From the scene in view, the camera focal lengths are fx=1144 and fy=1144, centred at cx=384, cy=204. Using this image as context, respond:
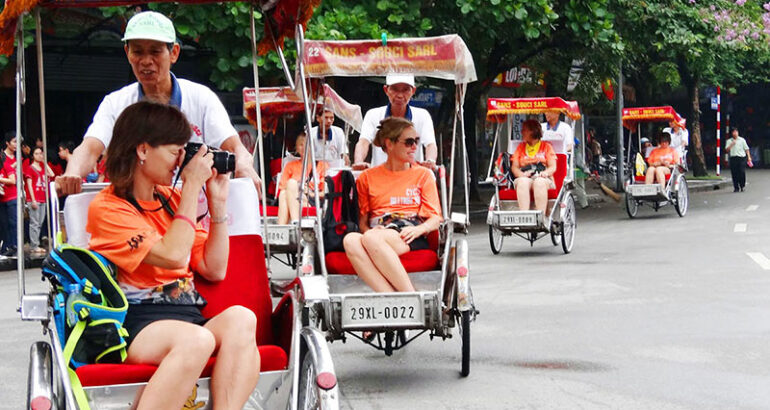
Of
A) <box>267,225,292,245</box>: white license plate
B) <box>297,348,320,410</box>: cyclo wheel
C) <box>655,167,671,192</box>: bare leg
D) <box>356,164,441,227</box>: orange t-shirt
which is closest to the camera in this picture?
<box>297,348,320,410</box>: cyclo wheel

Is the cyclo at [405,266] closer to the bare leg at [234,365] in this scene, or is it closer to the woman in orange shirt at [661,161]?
the bare leg at [234,365]

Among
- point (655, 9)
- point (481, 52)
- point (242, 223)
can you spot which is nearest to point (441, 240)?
point (242, 223)

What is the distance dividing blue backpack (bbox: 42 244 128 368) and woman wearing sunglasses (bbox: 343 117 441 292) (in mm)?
3199

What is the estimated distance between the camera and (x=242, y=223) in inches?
193

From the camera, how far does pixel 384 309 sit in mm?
6918

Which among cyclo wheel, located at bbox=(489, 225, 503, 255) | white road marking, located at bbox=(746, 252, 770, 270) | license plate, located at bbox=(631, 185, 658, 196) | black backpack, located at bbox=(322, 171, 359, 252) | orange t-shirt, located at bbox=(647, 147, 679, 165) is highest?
orange t-shirt, located at bbox=(647, 147, 679, 165)

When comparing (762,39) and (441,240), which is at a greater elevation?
(762,39)

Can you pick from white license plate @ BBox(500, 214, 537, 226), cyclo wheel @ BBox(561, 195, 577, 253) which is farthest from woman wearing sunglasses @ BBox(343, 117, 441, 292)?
cyclo wheel @ BBox(561, 195, 577, 253)

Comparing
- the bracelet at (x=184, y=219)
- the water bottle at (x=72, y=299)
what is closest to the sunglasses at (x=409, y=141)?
the bracelet at (x=184, y=219)

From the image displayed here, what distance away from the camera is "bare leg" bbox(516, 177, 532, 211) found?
15.0 metres

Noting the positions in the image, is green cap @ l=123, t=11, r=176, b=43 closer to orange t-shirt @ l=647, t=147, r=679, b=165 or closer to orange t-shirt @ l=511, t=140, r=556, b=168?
orange t-shirt @ l=511, t=140, r=556, b=168

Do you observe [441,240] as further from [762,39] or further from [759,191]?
[759,191]

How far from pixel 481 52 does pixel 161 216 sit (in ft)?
57.6

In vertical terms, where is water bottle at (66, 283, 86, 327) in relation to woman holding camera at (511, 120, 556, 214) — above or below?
below
